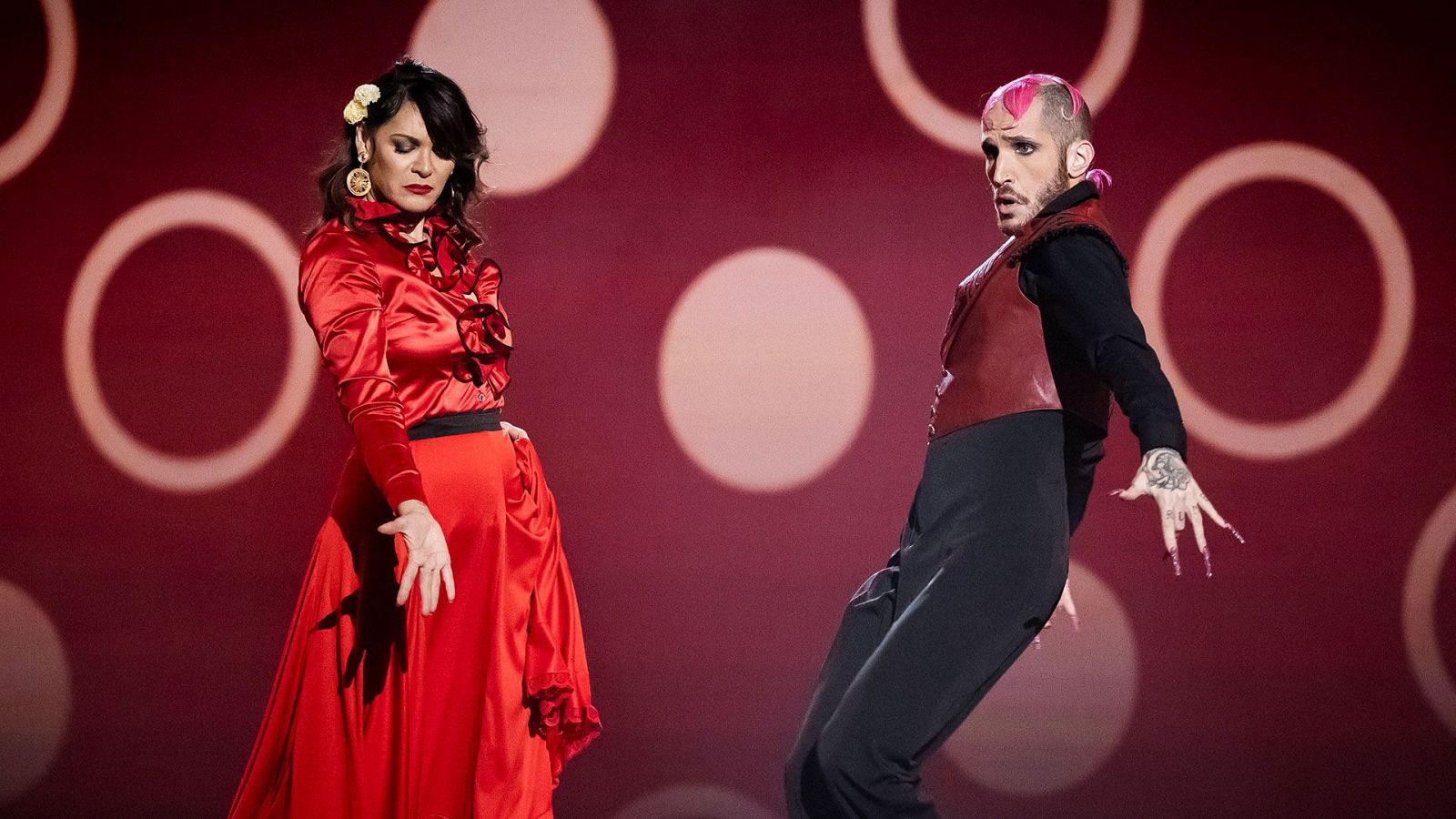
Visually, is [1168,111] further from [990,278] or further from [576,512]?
[576,512]

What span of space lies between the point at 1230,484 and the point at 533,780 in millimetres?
2198

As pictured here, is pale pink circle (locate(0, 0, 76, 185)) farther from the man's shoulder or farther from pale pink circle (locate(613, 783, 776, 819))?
the man's shoulder

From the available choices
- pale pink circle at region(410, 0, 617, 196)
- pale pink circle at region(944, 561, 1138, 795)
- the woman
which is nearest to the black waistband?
the woman

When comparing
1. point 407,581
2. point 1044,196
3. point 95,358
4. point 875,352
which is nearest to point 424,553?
point 407,581

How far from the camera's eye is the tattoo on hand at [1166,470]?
1.63m

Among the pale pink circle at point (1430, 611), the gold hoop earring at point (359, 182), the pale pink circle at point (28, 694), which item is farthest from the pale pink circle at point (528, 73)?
the pale pink circle at point (1430, 611)

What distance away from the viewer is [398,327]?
212 cm

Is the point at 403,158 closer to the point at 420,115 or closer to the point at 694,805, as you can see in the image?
the point at 420,115

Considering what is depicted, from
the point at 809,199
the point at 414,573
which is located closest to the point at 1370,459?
the point at 809,199

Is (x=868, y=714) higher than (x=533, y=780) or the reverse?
higher

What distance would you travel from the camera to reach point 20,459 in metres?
3.42

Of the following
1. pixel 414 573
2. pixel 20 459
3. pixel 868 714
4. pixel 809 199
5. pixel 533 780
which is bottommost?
pixel 533 780

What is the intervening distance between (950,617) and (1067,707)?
67.7 inches

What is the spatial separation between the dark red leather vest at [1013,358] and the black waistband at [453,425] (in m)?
0.86
